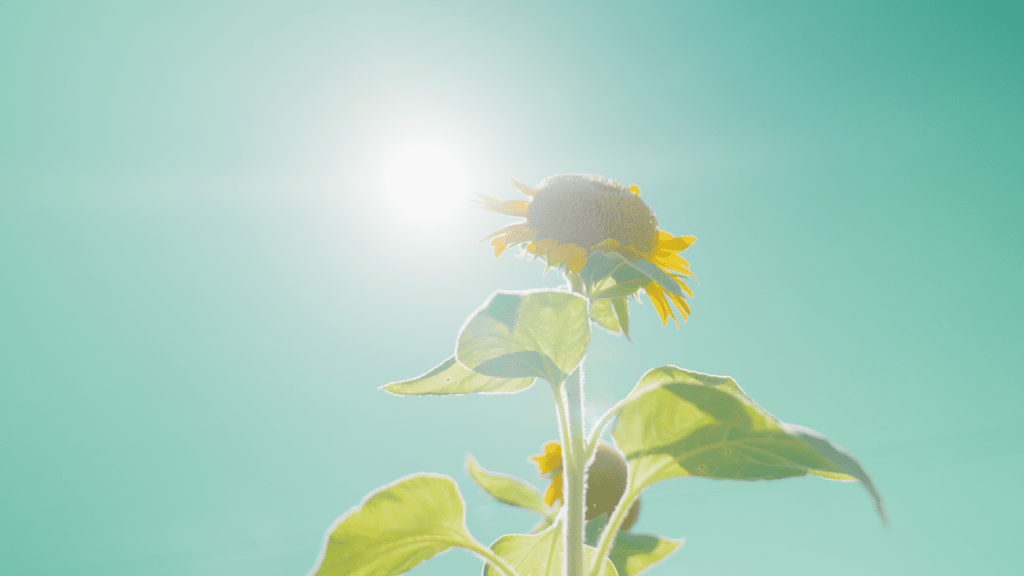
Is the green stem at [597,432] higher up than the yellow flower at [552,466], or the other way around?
the yellow flower at [552,466]

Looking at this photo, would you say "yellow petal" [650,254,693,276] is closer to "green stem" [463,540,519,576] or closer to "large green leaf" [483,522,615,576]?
"large green leaf" [483,522,615,576]

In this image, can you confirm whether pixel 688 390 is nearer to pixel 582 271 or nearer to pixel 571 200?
pixel 582 271

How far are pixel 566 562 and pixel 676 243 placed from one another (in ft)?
3.75

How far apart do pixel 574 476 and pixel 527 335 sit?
9.9 inches

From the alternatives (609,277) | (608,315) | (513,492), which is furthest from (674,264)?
(513,492)

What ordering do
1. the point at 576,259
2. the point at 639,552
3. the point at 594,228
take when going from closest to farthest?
1. the point at 639,552
2. the point at 576,259
3. the point at 594,228

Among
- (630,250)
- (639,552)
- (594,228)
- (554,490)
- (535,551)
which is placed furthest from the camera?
(554,490)

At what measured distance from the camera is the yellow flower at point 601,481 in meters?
2.18

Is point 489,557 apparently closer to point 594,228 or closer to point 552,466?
point 594,228

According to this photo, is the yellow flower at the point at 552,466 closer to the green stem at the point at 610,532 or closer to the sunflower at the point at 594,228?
the sunflower at the point at 594,228

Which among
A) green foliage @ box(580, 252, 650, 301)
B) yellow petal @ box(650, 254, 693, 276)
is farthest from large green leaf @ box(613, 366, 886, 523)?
yellow petal @ box(650, 254, 693, 276)

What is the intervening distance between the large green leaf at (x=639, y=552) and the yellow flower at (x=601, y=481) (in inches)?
26.3

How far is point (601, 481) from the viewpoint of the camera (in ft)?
7.87

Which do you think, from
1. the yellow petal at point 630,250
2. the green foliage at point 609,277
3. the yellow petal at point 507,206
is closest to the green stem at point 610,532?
the green foliage at point 609,277
